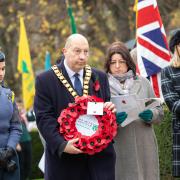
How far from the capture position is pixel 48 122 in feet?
21.8

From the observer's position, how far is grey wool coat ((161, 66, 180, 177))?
7.14m

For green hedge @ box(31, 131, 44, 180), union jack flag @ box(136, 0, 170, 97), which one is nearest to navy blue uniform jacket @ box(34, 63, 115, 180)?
union jack flag @ box(136, 0, 170, 97)

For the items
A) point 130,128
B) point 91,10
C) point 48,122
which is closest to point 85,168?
point 48,122

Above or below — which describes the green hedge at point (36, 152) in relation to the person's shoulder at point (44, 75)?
below

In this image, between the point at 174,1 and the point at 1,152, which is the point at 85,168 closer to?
the point at 1,152

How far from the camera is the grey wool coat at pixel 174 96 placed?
23.4ft

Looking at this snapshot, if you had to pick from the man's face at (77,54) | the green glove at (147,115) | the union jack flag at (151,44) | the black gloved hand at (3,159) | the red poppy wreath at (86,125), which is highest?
the union jack flag at (151,44)

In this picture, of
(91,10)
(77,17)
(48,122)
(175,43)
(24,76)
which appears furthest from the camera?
(77,17)

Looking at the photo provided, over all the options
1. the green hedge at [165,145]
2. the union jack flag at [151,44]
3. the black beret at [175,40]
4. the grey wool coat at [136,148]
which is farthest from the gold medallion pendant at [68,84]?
the union jack flag at [151,44]

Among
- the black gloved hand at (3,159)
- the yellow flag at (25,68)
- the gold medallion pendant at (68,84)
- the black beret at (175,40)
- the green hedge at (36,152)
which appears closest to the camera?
the black gloved hand at (3,159)

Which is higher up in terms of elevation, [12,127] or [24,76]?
[24,76]

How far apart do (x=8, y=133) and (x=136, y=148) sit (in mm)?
1465

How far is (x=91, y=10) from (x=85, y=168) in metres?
17.8

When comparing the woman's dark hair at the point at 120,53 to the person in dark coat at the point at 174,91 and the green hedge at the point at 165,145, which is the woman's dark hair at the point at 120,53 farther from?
the green hedge at the point at 165,145
